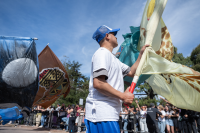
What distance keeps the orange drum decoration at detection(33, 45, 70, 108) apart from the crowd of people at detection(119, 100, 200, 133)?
4.44 metres

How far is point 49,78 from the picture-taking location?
28.0ft

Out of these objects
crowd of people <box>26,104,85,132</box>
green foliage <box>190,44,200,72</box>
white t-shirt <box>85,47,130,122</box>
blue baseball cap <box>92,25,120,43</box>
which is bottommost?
crowd of people <box>26,104,85,132</box>

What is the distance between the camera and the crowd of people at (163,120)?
7.74 meters

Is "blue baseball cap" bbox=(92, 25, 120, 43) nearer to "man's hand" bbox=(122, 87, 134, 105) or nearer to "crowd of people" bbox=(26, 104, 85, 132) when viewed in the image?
"man's hand" bbox=(122, 87, 134, 105)

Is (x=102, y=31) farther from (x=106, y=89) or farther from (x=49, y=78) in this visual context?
(x=49, y=78)

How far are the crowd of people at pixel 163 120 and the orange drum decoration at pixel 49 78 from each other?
4436 mm

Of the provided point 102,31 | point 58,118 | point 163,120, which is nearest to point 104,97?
point 102,31

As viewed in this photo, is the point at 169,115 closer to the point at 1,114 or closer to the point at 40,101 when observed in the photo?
the point at 40,101

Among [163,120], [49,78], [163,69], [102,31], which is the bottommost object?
[163,120]

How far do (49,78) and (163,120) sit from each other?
6692 mm

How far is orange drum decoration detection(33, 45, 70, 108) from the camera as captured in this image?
8.42 m

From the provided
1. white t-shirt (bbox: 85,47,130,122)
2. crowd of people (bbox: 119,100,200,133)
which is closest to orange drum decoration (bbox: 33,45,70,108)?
crowd of people (bbox: 119,100,200,133)

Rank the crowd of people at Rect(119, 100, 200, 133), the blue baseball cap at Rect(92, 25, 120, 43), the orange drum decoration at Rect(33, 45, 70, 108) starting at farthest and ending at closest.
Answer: the orange drum decoration at Rect(33, 45, 70, 108) < the crowd of people at Rect(119, 100, 200, 133) < the blue baseball cap at Rect(92, 25, 120, 43)

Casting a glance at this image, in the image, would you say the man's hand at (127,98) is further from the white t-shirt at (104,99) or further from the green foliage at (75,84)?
the green foliage at (75,84)
